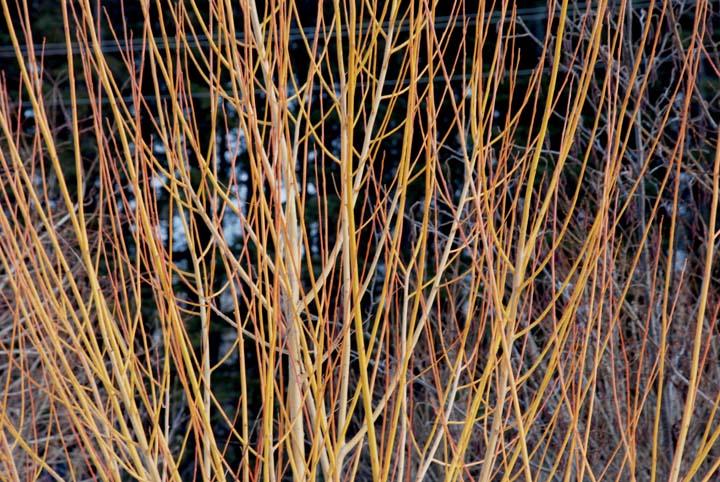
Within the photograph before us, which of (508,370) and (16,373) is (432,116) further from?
(16,373)

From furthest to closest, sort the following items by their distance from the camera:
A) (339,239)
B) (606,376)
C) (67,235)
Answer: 1. (67,235)
2. (606,376)
3. (339,239)

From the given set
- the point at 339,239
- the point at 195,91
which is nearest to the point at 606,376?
the point at 339,239

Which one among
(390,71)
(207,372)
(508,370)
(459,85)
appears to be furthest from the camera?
(459,85)

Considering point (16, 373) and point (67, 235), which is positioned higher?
point (67, 235)

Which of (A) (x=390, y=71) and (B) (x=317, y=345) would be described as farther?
(A) (x=390, y=71)

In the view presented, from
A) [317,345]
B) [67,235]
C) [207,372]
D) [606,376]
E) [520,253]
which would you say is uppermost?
[520,253]

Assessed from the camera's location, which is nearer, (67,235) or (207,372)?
(207,372)

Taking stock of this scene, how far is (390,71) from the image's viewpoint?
7.55 metres

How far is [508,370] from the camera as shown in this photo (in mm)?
1361

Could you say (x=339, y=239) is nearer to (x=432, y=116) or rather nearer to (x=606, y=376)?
(x=432, y=116)

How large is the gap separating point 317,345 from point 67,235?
18.0 feet

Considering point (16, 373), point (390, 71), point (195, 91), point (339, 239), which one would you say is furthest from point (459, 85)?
point (339, 239)

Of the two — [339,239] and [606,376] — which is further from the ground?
[339,239]

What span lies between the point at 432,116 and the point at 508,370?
1.38 feet
